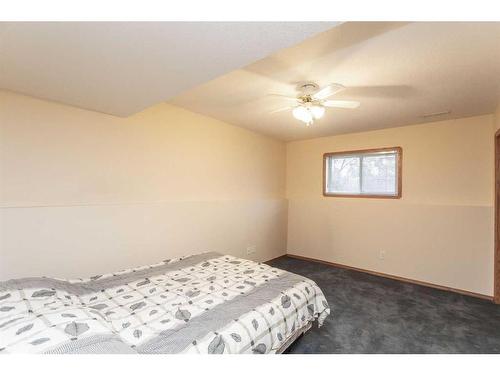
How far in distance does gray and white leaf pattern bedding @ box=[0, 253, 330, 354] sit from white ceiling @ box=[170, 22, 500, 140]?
5.51ft

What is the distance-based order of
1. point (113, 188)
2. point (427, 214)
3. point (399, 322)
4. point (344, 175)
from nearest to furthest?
1. point (399, 322)
2. point (113, 188)
3. point (427, 214)
4. point (344, 175)

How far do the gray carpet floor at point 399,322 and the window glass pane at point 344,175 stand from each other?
1.45 meters

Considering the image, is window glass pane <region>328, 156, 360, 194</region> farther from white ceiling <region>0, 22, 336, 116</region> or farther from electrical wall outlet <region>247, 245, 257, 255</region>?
white ceiling <region>0, 22, 336, 116</region>

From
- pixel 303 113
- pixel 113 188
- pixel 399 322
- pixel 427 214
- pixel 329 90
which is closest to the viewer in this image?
pixel 329 90

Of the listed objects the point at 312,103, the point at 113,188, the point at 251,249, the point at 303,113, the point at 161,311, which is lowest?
the point at 251,249

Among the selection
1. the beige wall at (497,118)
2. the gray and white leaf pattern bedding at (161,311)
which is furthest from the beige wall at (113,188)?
the beige wall at (497,118)

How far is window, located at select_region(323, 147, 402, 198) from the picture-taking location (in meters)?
3.57

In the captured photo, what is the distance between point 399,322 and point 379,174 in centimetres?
213

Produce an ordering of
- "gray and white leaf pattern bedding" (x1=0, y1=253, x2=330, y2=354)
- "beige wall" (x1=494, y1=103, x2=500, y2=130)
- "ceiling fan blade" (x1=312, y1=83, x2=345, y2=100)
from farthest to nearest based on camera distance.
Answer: "beige wall" (x1=494, y1=103, x2=500, y2=130) < "ceiling fan blade" (x1=312, y1=83, x2=345, y2=100) < "gray and white leaf pattern bedding" (x1=0, y1=253, x2=330, y2=354)

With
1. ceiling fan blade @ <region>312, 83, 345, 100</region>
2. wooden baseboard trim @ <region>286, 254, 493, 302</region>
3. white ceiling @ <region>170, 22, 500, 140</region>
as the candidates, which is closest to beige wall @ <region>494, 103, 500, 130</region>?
white ceiling @ <region>170, 22, 500, 140</region>

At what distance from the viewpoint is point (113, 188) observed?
2.39m

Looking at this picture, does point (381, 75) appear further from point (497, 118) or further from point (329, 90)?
point (497, 118)

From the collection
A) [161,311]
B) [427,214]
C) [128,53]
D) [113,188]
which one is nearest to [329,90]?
[128,53]
